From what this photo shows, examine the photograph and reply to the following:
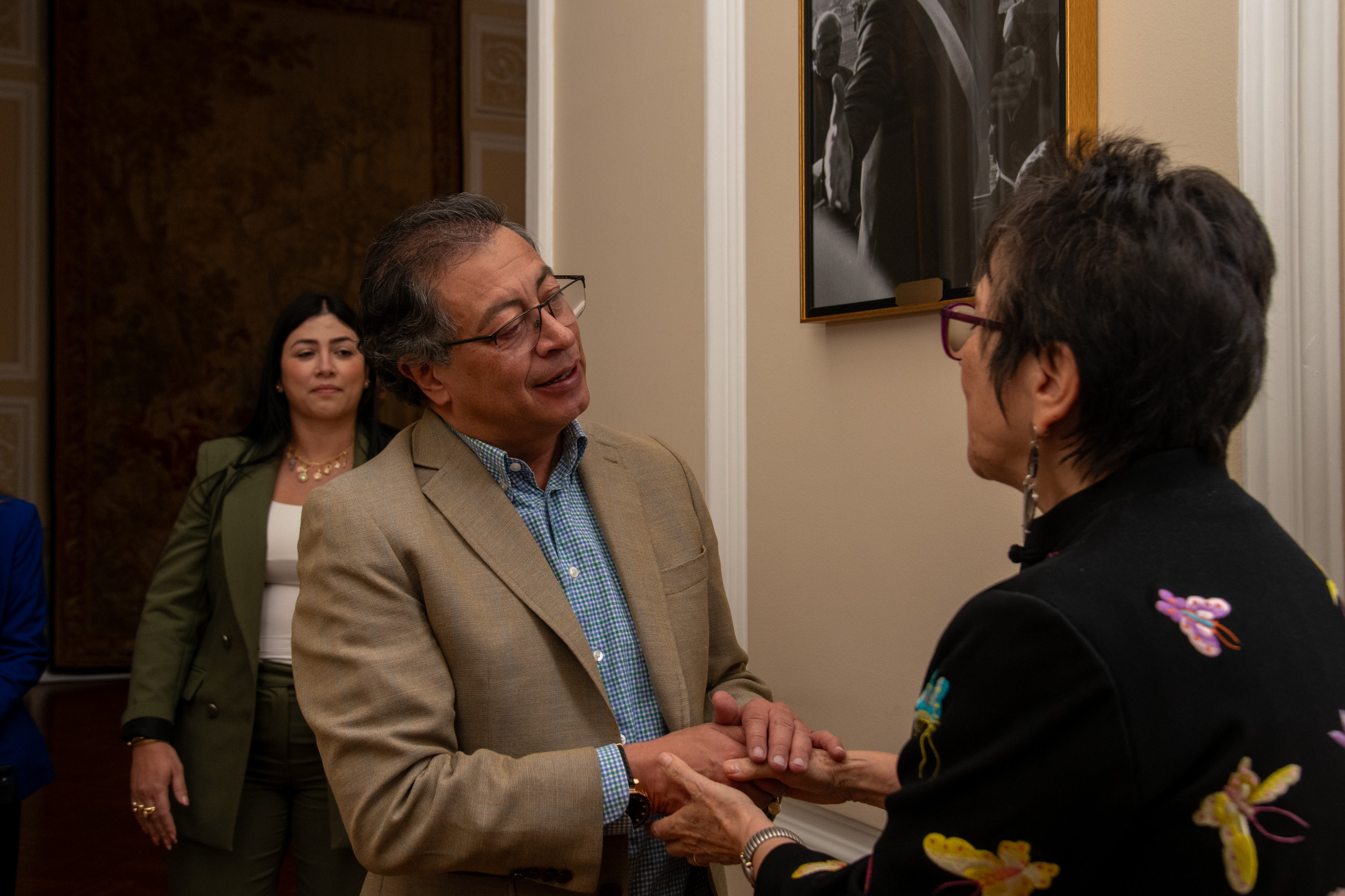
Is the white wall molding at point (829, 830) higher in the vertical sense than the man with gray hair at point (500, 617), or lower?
lower

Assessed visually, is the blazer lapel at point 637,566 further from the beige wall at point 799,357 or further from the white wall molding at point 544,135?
the white wall molding at point 544,135

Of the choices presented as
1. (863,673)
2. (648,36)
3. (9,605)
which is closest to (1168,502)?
(863,673)

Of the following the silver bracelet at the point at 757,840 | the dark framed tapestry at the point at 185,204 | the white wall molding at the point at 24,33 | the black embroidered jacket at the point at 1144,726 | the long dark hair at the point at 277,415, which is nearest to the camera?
the black embroidered jacket at the point at 1144,726

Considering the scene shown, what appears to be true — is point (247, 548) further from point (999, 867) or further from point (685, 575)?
point (999, 867)

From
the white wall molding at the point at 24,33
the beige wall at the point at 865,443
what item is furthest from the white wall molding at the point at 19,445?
the beige wall at the point at 865,443

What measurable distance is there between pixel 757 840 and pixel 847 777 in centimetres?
35

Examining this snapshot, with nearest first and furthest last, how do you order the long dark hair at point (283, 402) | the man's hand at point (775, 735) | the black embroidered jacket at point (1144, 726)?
the black embroidered jacket at point (1144, 726)
the man's hand at point (775, 735)
the long dark hair at point (283, 402)

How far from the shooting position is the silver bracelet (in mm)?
1360

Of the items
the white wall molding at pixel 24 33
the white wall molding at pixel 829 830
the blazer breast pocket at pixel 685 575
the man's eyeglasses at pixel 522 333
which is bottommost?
the white wall molding at pixel 829 830

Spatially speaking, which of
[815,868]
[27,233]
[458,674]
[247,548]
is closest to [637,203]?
[247,548]

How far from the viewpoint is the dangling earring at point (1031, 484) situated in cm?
118

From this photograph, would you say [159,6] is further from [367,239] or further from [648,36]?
[648,36]

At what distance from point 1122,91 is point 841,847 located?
1.63 metres

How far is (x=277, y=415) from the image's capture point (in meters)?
3.09
